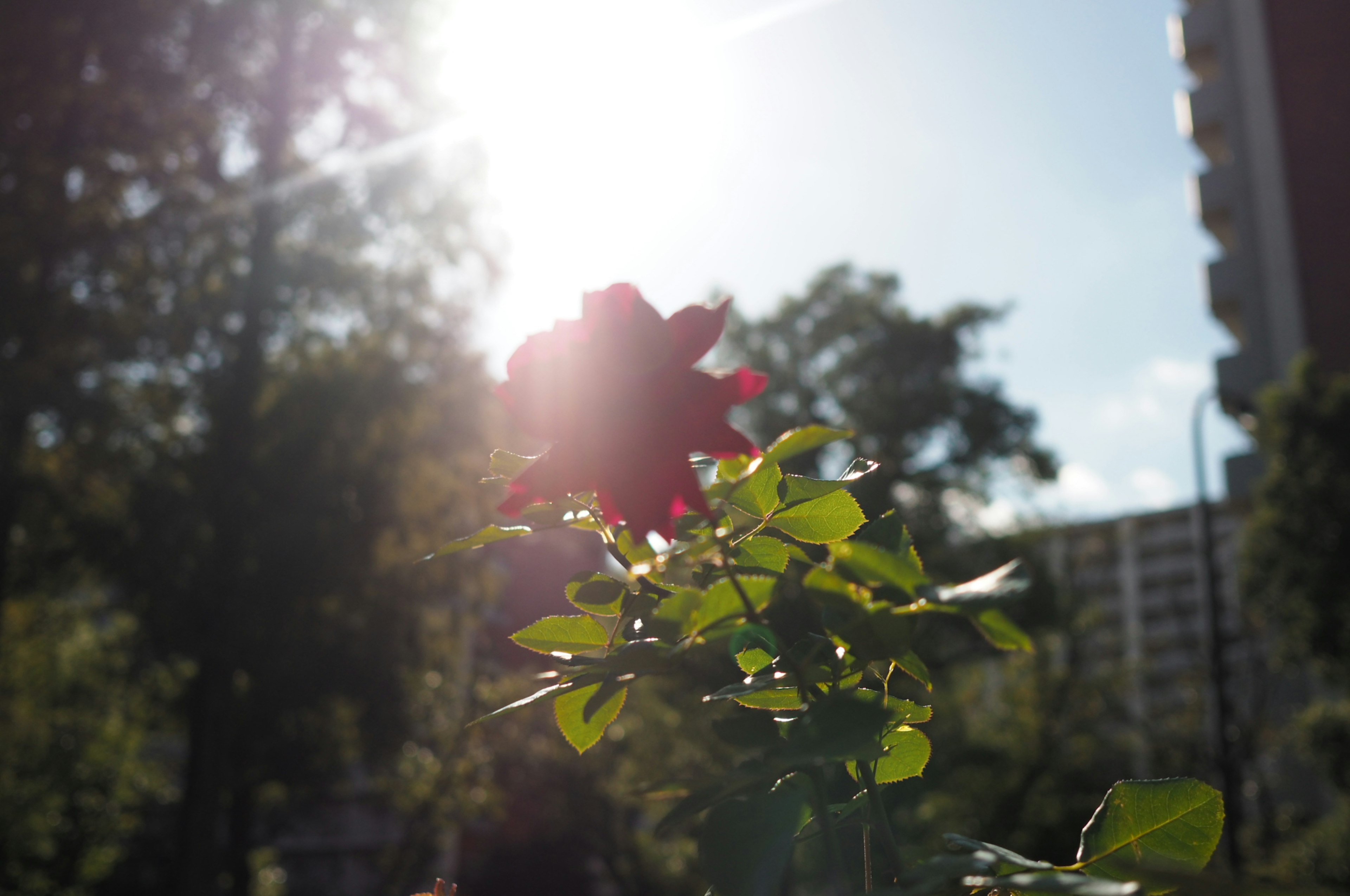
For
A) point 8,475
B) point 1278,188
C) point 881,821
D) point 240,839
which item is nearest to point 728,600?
point 881,821

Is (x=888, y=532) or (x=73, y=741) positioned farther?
(x=73, y=741)

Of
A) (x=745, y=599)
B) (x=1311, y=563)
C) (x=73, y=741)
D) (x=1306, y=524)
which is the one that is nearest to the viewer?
(x=745, y=599)

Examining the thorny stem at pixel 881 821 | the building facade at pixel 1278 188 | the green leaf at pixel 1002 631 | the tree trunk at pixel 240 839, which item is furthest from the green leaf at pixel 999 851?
the building facade at pixel 1278 188

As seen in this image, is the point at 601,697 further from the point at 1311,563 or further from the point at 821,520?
the point at 1311,563

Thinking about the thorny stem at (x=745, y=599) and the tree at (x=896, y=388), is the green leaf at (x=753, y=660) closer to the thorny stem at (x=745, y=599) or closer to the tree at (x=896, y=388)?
the thorny stem at (x=745, y=599)

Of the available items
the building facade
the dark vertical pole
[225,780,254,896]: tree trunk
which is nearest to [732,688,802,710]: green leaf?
the dark vertical pole

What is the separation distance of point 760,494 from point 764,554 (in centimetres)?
7

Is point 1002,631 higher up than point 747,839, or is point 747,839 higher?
point 1002,631

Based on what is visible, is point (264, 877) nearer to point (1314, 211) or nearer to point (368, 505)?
point (368, 505)

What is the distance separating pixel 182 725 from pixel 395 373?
658cm

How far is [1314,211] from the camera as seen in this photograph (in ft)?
49.8

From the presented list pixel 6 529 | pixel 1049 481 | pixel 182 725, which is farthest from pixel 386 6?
pixel 1049 481

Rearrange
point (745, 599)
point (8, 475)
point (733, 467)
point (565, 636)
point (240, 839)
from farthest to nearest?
point (240, 839) → point (8, 475) → point (565, 636) → point (733, 467) → point (745, 599)

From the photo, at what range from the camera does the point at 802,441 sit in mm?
643
